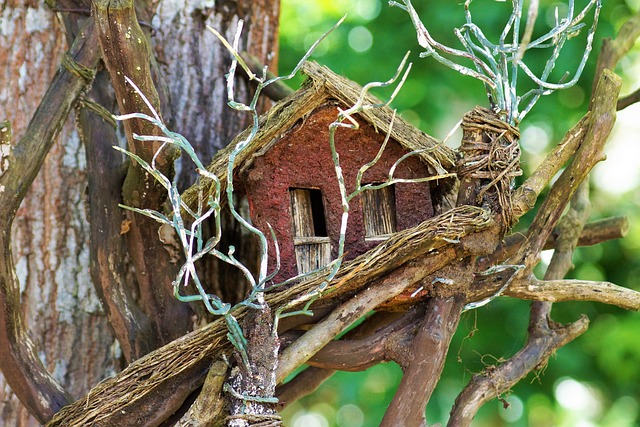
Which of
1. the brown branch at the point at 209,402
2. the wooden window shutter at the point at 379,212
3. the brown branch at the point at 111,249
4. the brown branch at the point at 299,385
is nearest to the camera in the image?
the brown branch at the point at 209,402

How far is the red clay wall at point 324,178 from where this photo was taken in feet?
6.24

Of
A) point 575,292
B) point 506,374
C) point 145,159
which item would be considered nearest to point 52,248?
point 145,159

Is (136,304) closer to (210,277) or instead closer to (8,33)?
(210,277)

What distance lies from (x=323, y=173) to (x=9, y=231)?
728 mm

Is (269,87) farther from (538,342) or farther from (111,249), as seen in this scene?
(538,342)

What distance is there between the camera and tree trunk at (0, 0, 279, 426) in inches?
95.6

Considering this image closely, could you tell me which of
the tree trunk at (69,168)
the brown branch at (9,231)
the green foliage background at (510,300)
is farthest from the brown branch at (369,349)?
the green foliage background at (510,300)

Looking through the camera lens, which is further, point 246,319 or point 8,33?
point 8,33

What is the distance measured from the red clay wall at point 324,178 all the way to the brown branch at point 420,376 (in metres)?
0.24

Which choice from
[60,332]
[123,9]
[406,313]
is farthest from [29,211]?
[406,313]

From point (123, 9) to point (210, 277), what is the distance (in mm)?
850

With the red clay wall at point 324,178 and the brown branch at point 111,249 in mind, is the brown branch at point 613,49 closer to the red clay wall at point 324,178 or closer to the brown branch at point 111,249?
the red clay wall at point 324,178

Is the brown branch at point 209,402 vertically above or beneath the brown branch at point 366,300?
beneath

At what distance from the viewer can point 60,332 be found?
2.44 meters
